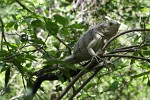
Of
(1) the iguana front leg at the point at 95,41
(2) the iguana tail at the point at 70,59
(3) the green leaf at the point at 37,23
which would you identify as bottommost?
(2) the iguana tail at the point at 70,59

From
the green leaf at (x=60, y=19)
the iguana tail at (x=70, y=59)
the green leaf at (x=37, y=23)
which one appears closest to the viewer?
the green leaf at (x=60, y=19)

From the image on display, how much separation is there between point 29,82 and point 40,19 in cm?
34

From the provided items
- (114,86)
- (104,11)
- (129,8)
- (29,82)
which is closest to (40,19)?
(29,82)

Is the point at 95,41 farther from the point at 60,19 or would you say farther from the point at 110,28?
the point at 60,19

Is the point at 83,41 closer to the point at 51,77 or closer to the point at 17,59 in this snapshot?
the point at 51,77

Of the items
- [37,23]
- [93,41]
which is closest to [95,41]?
[93,41]

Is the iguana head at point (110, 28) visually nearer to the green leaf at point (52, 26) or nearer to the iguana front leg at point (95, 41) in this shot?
the iguana front leg at point (95, 41)

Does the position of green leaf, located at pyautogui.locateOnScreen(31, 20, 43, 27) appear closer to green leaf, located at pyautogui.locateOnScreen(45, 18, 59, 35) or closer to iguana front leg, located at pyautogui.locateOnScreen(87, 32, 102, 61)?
green leaf, located at pyautogui.locateOnScreen(45, 18, 59, 35)

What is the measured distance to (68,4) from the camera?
3.83 meters

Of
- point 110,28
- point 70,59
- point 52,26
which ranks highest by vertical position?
point 52,26

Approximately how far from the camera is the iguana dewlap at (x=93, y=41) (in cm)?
211

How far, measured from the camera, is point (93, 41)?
2.13 m

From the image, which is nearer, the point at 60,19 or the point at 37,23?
the point at 60,19

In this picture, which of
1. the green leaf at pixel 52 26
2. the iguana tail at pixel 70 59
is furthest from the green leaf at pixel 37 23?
the iguana tail at pixel 70 59
